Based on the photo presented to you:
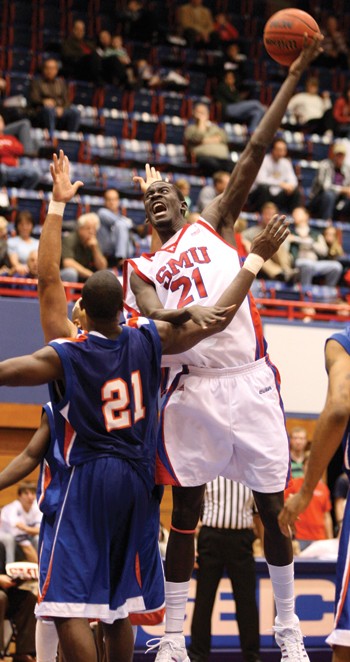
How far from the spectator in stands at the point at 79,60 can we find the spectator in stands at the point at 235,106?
7.81 ft

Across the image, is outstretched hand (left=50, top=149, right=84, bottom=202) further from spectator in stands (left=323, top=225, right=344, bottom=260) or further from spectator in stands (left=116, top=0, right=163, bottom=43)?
spectator in stands (left=116, top=0, right=163, bottom=43)

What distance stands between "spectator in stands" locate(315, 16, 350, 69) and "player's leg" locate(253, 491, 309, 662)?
1751 cm

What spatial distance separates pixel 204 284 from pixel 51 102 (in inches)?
478

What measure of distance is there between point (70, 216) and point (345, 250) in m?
4.56

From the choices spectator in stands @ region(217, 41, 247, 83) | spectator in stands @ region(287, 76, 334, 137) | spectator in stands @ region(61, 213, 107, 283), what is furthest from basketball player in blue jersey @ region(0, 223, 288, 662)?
spectator in stands @ region(217, 41, 247, 83)

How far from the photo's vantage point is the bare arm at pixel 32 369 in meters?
4.65

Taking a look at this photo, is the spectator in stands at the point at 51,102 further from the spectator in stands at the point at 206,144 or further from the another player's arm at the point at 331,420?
the another player's arm at the point at 331,420

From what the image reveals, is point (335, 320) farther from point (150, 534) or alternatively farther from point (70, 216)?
point (150, 534)

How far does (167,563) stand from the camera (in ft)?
19.2

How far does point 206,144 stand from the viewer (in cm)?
1777

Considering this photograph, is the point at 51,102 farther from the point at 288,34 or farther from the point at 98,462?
the point at 98,462

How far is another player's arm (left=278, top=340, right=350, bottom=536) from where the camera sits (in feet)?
14.3

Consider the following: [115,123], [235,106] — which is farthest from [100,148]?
[235,106]

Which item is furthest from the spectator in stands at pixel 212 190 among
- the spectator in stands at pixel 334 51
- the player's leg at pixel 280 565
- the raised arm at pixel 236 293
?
the player's leg at pixel 280 565
